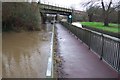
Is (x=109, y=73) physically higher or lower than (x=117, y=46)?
lower

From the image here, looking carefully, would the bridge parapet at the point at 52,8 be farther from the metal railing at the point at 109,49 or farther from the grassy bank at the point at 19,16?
the metal railing at the point at 109,49

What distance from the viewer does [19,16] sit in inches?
1204

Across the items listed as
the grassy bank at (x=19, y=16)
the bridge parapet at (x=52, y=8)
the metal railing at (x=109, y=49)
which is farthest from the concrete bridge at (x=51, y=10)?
the metal railing at (x=109, y=49)

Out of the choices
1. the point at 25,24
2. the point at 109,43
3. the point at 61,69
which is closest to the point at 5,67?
the point at 61,69

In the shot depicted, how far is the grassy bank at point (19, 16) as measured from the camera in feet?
94.0

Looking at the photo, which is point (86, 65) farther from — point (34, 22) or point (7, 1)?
point (34, 22)

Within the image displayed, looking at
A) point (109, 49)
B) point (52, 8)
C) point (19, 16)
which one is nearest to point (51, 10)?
point (52, 8)

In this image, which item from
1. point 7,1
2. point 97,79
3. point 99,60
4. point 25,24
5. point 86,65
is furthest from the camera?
point 25,24

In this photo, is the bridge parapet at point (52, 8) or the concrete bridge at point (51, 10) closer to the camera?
the bridge parapet at point (52, 8)

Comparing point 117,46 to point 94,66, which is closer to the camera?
point 117,46

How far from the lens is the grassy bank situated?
28641mm

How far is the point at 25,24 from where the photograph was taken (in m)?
32.2

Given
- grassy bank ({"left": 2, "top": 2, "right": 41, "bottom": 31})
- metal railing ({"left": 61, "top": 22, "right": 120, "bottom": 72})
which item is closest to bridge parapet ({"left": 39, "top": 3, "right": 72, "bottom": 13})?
grassy bank ({"left": 2, "top": 2, "right": 41, "bottom": 31})

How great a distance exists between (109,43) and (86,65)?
3.67 feet
